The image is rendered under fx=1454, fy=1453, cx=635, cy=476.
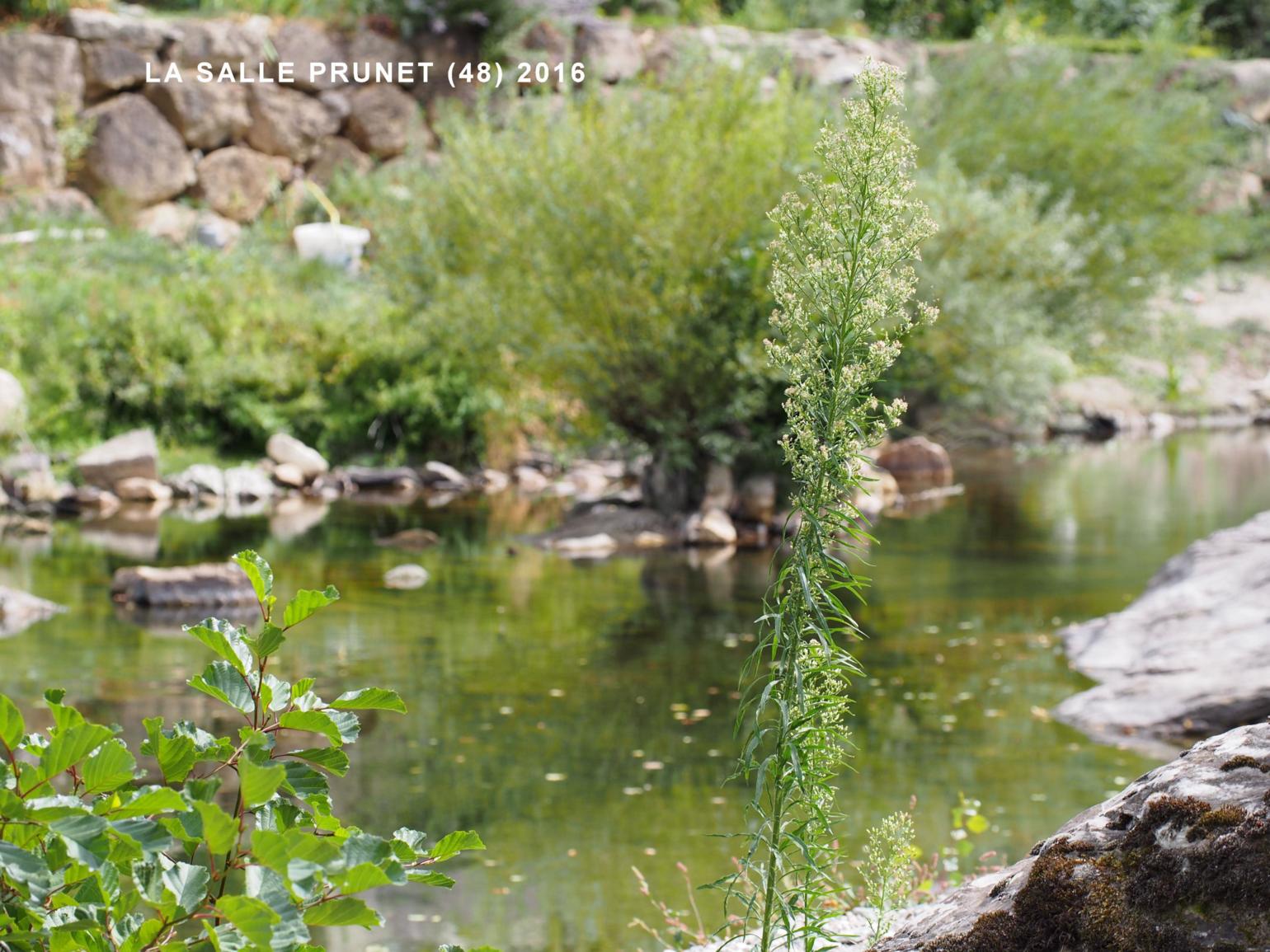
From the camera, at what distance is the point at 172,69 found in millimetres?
23969

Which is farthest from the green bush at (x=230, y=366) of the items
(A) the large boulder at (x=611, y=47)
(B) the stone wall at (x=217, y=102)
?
(A) the large boulder at (x=611, y=47)

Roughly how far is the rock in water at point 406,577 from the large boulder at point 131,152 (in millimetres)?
14284

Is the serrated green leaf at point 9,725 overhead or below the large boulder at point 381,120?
below

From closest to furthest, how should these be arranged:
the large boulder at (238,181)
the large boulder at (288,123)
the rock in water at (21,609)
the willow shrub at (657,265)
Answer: the rock in water at (21,609) → the willow shrub at (657,265) → the large boulder at (238,181) → the large boulder at (288,123)

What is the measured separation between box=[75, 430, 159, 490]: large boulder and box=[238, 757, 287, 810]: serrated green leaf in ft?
51.2

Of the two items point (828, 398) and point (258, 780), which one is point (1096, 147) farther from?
point (258, 780)

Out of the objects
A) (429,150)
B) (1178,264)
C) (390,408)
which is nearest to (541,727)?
(390,408)

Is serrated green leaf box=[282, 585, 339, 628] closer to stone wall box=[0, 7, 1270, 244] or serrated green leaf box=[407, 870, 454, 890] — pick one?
serrated green leaf box=[407, 870, 454, 890]

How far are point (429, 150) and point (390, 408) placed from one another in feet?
32.5

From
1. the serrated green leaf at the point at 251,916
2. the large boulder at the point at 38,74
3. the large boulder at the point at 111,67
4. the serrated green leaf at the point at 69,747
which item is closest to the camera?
the serrated green leaf at the point at 251,916

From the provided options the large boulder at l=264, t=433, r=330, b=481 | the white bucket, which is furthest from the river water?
the white bucket

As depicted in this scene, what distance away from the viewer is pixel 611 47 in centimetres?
2692

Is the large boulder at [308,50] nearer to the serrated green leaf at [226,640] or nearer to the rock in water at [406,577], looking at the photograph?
the rock in water at [406,577]

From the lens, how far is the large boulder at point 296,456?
17.7m
